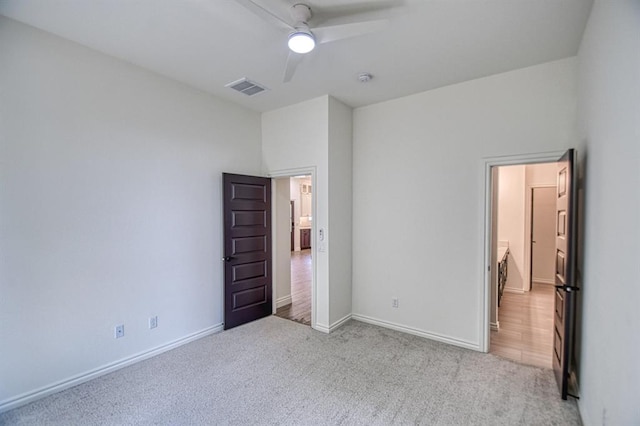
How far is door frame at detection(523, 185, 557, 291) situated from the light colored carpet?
339 cm

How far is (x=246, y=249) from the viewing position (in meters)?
4.06

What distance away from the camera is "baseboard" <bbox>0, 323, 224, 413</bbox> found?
90.9 inches

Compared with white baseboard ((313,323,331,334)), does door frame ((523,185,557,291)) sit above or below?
above

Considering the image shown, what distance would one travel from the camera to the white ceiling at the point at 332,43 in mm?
2107

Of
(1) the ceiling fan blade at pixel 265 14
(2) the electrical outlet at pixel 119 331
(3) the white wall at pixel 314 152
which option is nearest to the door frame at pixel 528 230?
(3) the white wall at pixel 314 152

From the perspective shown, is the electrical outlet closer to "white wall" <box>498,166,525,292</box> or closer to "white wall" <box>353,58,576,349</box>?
"white wall" <box>353,58,576,349</box>

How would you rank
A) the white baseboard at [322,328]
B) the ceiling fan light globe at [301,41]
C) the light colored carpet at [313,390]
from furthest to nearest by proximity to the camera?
the white baseboard at [322,328], the light colored carpet at [313,390], the ceiling fan light globe at [301,41]

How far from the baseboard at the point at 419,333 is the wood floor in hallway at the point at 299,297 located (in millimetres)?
775

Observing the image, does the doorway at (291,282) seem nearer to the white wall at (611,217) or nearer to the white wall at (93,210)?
the white wall at (93,210)

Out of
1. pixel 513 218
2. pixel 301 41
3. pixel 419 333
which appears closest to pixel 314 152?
pixel 301 41

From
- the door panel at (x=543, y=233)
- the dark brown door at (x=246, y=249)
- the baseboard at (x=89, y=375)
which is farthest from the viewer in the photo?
the door panel at (x=543, y=233)

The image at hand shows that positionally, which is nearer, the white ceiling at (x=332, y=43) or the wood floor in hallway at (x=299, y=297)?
the white ceiling at (x=332, y=43)

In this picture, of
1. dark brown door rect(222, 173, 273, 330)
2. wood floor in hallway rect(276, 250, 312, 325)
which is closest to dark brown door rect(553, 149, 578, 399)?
wood floor in hallway rect(276, 250, 312, 325)

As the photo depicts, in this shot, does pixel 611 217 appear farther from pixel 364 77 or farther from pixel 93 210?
pixel 93 210
